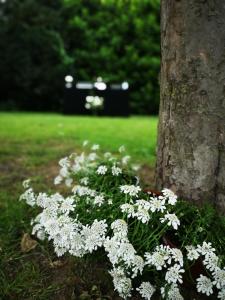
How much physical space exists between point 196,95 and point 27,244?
48.3 inches

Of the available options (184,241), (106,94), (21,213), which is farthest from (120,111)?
(184,241)

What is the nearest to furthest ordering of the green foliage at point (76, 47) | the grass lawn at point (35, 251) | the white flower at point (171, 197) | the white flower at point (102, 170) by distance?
1. the white flower at point (171, 197)
2. the grass lawn at point (35, 251)
3. the white flower at point (102, 170)
4. the green foliage at point (76, 47)

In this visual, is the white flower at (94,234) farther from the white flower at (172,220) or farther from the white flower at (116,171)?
the white flower at (116,171)

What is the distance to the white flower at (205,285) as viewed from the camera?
1.91 m

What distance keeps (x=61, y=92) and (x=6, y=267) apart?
1319cm

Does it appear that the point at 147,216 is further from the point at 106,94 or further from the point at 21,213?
the point at 106,94

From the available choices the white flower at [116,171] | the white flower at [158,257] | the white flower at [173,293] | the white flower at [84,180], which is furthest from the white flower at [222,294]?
the white flower at [84,180]

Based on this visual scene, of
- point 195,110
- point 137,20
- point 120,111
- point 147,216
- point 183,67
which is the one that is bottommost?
point 120,111

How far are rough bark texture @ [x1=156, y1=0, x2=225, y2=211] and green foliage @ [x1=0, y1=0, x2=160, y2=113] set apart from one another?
1241cm

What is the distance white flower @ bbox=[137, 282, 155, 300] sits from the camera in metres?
1.94

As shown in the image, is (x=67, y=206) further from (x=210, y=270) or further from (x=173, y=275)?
(x=210, y=270)

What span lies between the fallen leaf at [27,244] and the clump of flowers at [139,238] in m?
0.30

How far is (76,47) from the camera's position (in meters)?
16.9

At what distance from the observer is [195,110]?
7.63 feet
